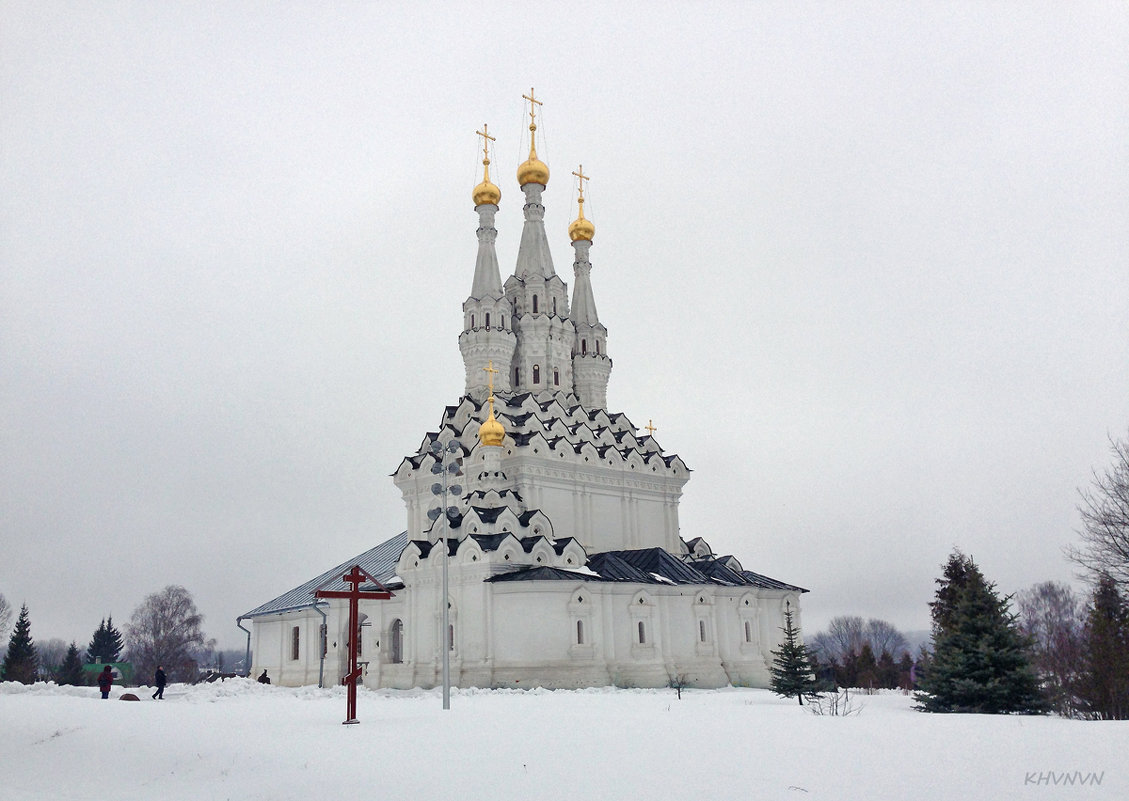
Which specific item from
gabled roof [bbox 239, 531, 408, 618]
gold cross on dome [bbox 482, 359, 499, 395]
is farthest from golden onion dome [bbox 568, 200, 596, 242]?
gabled roof [bbox 239, 531, 408, 618]

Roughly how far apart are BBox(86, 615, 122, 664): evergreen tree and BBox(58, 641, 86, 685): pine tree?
36.2ft

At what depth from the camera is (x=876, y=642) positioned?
109188mm

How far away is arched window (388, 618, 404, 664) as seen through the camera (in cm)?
3275

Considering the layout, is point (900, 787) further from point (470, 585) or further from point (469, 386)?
point (469, 386)

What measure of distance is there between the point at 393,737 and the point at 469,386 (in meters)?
28.6

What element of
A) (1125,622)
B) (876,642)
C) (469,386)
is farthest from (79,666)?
(876,642)

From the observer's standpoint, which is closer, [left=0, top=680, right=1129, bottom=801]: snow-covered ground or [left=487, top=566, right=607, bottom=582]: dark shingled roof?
[left=0, top=680, right=1129, bottom=801]: snow-covered ground

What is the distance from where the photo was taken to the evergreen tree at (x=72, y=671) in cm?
4682

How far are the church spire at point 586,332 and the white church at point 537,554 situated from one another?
0.26 feet

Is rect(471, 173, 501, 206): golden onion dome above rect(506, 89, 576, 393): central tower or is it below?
above

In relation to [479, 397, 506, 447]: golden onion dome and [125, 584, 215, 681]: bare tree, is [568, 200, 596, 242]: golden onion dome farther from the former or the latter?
[125, 584, 215, 681]: bare tree

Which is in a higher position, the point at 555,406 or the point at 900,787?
the point at 555,406

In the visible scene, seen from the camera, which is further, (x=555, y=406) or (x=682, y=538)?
(x=682, y=538)

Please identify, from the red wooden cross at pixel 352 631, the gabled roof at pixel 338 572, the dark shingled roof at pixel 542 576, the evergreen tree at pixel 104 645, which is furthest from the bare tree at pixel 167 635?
the red wooden cross at pixel 352 631
